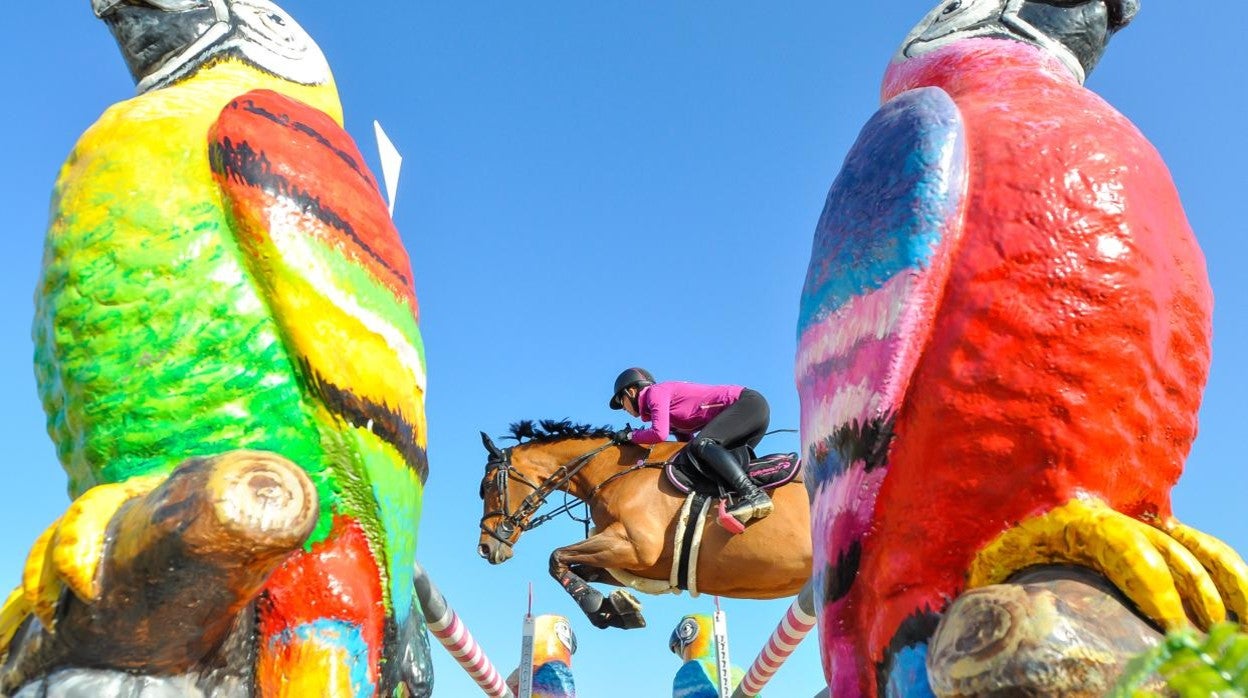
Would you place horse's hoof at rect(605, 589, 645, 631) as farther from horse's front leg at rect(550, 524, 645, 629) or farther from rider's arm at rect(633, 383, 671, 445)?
rider's arm at rect(633, 383, 671, 445)

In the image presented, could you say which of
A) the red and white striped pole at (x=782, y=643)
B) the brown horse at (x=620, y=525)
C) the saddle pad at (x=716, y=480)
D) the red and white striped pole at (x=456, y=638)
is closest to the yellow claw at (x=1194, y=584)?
the red and white striped pole at (x=456, y=638)

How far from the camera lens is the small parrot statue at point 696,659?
574 cm

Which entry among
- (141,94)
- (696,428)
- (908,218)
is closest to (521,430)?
(696,428)

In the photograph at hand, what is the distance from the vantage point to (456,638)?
3.73 meters

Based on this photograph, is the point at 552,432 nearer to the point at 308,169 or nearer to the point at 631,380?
the point at 631,380

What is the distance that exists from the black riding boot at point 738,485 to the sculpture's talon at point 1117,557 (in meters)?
3.77

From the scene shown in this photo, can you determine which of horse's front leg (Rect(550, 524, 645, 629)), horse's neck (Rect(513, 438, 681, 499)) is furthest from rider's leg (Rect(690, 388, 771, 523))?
horse's front leg (Rect(550, 524, 645, 629))

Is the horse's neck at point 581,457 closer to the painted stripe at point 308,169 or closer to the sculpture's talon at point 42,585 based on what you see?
the painted stripe at point 308,169

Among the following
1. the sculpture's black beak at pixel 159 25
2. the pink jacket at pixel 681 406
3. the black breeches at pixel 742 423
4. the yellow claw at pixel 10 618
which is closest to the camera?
the yellow claw at pixel 10 618

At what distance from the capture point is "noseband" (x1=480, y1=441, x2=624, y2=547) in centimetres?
626

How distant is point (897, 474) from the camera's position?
1668mm

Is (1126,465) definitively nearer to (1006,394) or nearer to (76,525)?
(1006,394)

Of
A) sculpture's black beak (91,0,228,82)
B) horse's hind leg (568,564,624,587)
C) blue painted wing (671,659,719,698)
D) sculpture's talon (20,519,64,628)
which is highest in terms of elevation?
sculpture's black beak (91,0,228,82)

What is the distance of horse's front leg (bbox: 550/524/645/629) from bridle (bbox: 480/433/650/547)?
0.37m
